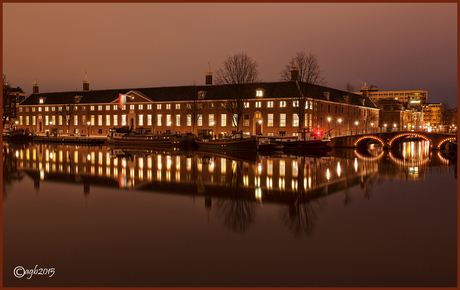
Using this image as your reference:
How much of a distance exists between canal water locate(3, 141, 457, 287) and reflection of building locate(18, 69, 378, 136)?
122 feet

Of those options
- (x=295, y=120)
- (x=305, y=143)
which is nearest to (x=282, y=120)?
(x=295, y=120)

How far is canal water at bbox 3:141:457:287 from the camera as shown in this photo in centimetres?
877

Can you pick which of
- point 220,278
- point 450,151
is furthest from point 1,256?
point 450,151

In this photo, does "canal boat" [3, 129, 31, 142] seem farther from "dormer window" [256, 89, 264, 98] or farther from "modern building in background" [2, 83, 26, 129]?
"dormer window" [256, 89, 264, 98]

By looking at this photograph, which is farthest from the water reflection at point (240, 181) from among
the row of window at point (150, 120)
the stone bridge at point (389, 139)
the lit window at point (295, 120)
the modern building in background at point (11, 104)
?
the modern building in background at point (11, 104)

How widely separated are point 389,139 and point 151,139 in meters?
33.3

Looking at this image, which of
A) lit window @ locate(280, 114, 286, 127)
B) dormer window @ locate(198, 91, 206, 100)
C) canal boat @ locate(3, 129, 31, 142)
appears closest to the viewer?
lit window @ locate(280, 114, 286, 127)

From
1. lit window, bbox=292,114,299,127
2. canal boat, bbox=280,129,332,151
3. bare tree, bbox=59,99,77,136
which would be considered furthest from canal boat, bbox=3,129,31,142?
canal boat, bbox=280,129,332,151

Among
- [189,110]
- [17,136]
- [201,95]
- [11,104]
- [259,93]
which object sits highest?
[11,104]

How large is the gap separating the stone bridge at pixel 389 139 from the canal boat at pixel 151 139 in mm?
20313

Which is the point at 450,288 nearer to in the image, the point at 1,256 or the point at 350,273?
the point at 350,273

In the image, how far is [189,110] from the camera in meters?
66.9

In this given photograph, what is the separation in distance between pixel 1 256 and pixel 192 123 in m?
58.8

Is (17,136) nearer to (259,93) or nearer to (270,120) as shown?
(259,93)
